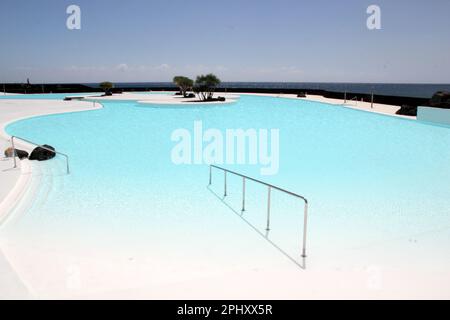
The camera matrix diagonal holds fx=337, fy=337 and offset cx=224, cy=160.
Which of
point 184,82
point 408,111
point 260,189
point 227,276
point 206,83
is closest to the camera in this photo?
point 227,276

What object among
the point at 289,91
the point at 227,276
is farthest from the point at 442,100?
the point at 289,91

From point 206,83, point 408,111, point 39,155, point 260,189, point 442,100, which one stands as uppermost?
point 206,83

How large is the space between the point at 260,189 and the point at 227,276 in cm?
475

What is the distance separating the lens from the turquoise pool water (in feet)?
20.7

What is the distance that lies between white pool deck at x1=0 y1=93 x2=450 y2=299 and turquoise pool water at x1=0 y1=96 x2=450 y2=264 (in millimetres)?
556

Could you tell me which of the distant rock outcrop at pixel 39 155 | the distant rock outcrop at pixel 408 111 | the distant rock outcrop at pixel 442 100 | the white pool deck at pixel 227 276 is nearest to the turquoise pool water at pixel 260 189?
the distant rock outcrop at pixel 39 155

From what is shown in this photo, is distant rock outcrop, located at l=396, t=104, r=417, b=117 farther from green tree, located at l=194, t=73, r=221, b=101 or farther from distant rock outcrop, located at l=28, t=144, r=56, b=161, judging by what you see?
distant rock outcrop, located at l=28, t=144, r=56, b=161

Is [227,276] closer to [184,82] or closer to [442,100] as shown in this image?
[442,100]

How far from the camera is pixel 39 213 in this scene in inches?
268

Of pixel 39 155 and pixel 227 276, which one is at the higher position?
pixel 39 155

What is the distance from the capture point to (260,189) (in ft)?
29.5
